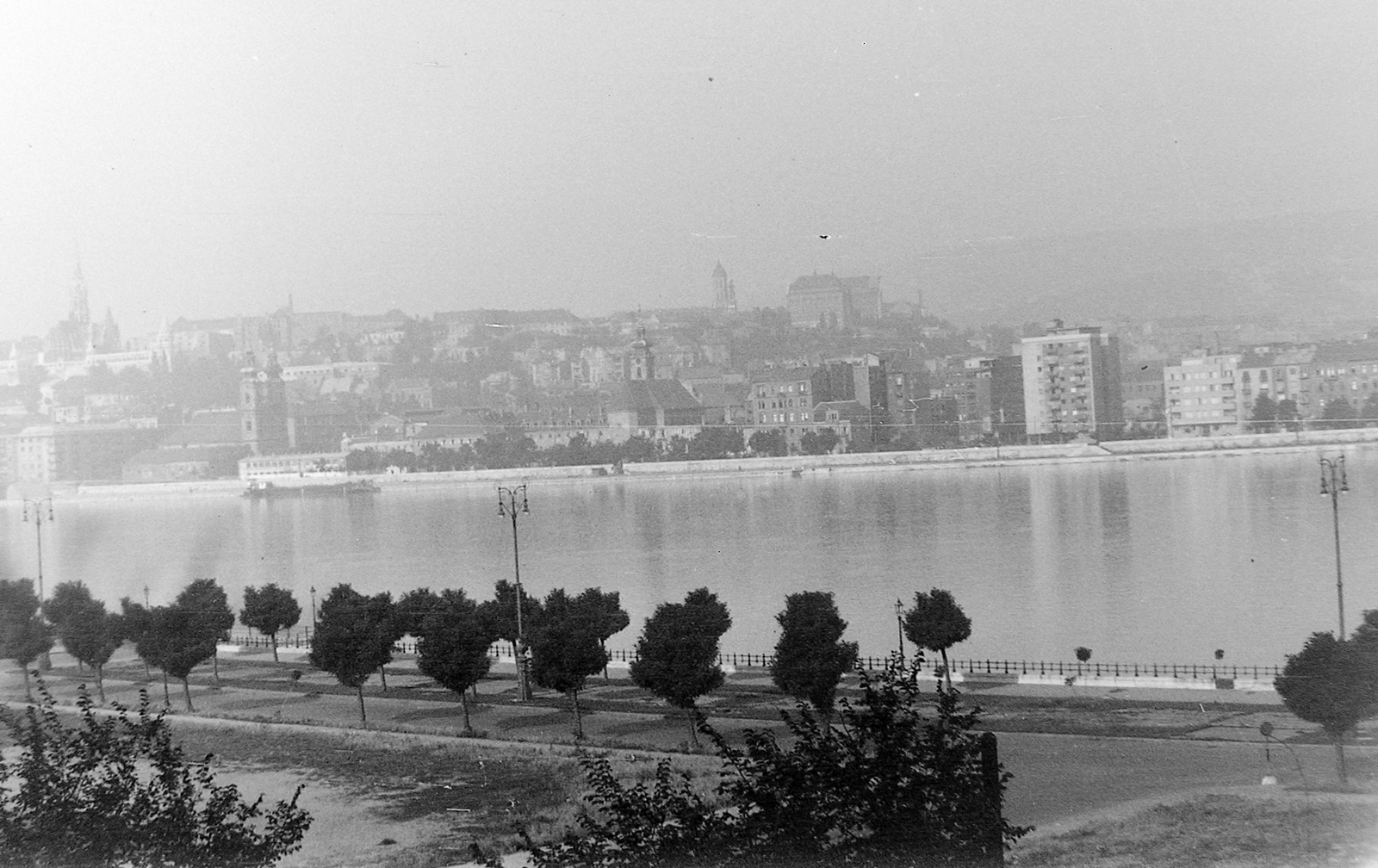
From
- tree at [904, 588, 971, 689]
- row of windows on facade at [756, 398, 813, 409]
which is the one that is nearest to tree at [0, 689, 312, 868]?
tree at [904, 588, 971, 689]

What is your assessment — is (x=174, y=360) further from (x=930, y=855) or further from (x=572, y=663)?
(x=930, y=855)

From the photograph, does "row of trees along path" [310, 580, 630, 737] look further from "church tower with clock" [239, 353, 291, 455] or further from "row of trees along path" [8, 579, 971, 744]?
"church tower with clock" [239, 353, 291, 455]

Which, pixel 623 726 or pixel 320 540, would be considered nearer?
pixel 623 726

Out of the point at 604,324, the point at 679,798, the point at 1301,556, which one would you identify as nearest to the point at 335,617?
the point at 679,798

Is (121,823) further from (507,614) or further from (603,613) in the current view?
(507,614)

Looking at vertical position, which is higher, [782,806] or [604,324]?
[604,324]

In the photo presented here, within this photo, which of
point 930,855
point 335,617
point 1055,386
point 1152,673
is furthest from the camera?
point 1055,386

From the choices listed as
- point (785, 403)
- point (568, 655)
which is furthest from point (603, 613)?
point (785, 403)
